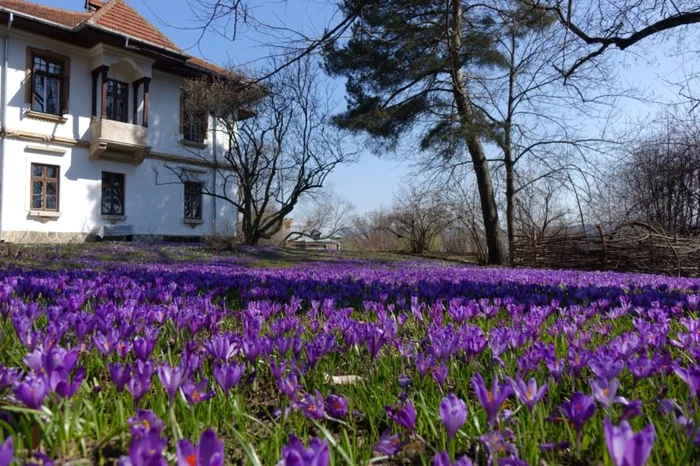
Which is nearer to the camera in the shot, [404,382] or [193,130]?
[404,382]

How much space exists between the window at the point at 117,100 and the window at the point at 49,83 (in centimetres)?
171

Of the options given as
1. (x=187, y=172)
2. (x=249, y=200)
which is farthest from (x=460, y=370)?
(x=187, y=172)

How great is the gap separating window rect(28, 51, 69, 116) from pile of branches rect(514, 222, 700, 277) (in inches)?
704

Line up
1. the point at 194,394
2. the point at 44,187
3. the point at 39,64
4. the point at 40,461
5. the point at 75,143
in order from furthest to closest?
the point at 75,143, the point at 44,187, the point at 39,64, the point at 194,394, the point at 40,461

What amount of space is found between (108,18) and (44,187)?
728 centimetres

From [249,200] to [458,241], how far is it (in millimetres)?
10874

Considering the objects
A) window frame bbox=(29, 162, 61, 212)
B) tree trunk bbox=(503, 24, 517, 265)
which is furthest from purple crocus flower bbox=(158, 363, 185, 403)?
window frame bbox=(29, 162, 61, 212)

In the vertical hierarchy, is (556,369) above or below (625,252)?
below

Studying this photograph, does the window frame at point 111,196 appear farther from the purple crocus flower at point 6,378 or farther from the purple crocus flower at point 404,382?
the purple crocus flower at point 404,382

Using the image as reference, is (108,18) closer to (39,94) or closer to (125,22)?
(125,22)

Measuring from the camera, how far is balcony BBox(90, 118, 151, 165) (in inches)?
734

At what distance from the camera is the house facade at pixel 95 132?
17.2 meters

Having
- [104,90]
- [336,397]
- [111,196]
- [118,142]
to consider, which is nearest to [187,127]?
[118,142]

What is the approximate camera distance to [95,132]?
1883 cm
